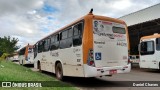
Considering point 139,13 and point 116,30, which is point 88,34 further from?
point 139,13

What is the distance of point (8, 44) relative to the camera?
74250 mm

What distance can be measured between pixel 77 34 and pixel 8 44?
66.1 meters

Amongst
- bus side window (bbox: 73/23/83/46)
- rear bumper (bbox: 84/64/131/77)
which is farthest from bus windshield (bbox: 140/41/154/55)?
bus side window (bbox: 73/23/83/46)

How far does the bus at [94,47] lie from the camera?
35.0 ft

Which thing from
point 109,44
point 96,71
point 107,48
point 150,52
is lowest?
point 96,71

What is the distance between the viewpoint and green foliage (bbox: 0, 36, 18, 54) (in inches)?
2810

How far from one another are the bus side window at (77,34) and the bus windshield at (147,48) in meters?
8.95

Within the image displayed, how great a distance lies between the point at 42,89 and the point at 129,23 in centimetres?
2009

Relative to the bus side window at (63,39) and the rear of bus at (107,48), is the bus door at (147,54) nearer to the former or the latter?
the rear of bus at (107,48)

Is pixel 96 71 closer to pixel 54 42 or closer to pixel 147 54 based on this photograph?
pixel 54 42

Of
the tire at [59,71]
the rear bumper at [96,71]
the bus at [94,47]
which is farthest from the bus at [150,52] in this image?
the rear bumper at [96,71]

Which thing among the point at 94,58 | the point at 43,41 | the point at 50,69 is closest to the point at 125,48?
the point at 94,58

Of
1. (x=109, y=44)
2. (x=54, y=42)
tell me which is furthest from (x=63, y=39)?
(x=109, y=44)

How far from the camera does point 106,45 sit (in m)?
11.2
